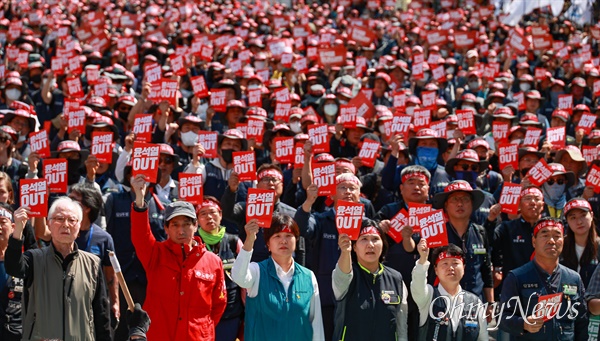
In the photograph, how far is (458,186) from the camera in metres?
8.80

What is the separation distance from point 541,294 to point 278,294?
6.59ft

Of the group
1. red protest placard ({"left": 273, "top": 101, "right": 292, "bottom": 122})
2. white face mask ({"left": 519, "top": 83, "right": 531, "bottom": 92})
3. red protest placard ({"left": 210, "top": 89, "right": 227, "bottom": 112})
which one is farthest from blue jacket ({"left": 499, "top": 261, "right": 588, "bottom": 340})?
white face mask ({"left": 519, "top": 83, "right": 531, "bottom": 92})

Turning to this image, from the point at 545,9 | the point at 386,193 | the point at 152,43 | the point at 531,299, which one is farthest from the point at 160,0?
the point at 531,299

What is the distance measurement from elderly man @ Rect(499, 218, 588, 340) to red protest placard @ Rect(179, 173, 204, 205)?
117 inches

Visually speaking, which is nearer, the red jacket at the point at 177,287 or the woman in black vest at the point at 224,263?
the red jacket at the point at 177,287

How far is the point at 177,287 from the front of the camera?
22.5 feet

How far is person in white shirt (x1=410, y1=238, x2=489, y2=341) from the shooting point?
279 inches

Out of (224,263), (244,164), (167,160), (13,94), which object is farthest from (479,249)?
(13,94)

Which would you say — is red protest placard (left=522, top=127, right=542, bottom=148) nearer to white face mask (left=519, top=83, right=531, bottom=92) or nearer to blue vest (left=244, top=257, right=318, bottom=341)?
white face mask (left=519, top=83, right=531, bottom=92)

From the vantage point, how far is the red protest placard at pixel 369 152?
10.8 metres

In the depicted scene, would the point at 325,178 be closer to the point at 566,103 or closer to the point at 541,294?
the point at 541,294

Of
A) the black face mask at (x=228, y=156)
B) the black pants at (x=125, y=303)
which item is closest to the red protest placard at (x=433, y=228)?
the black pants at (x=125, y=303)

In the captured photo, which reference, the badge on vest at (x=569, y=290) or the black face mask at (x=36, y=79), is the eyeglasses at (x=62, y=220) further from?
the black face mask at (x=36, y=79)

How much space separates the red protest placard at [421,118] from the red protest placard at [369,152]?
6.82 ft
